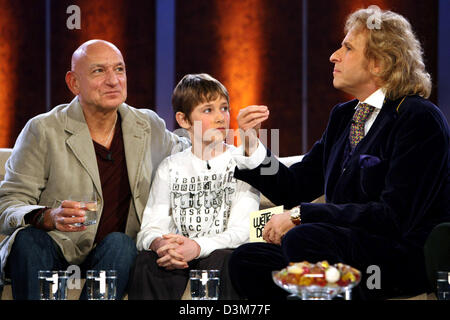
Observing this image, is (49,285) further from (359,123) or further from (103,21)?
(103,21)

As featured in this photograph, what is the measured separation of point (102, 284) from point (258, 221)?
717 millimetres

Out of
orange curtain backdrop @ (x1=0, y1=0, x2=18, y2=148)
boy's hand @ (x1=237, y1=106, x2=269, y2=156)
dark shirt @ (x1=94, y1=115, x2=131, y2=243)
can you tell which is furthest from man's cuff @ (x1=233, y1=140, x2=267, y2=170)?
orange curtain backdrop @ (x1=0, y1=0, x2=18, y2=148)

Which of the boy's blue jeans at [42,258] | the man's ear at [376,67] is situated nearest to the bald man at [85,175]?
the boy's blue jeans at [42,258]

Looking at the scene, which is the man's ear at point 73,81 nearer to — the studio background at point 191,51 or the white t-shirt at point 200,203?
the white t-shirt at point 200,203

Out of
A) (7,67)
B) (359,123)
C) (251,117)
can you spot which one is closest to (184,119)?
(251,117)

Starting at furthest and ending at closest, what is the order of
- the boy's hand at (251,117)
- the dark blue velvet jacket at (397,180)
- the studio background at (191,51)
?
the studio background at (191,51) → the boy's hand at (251,117) → the dark blue velvet jacket at (397,180)

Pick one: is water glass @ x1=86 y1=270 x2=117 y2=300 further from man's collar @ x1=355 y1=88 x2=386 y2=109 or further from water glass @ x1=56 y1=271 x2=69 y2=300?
A: man's collar @ x1=355 y1=88 x2=386 y2=109

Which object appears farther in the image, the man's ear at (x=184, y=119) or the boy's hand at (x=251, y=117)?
the man's ear at (x=184, y=119)

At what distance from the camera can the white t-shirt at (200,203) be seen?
2.86 metres

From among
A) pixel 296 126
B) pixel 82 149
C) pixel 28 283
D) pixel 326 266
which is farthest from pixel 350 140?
pixel 296 126

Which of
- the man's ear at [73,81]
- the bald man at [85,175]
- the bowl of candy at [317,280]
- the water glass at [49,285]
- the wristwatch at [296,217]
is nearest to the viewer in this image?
the bowl of candy at [317,280]

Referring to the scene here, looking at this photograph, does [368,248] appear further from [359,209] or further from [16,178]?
[16,178]

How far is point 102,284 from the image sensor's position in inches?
91.3

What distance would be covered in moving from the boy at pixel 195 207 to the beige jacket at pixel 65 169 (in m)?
0.12
